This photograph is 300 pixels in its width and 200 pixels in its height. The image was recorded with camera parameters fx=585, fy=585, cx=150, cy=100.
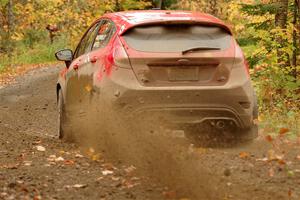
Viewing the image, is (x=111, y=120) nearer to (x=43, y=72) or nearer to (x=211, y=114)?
(x=211, y=114)

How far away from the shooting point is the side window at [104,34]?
7488 millimetres

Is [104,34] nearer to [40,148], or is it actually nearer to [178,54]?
[178,54]

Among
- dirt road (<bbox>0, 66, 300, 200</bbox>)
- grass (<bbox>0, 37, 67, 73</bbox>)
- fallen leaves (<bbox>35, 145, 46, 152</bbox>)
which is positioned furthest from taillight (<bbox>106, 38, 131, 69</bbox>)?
grass (<bbox>0, 37, 67, 73</bbox>)

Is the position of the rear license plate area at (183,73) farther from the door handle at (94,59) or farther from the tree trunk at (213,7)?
the tree trunk at (213,7)

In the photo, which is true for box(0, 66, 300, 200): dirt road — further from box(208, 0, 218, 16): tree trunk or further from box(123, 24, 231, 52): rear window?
box(208, 0, 218, 16): tree trunk

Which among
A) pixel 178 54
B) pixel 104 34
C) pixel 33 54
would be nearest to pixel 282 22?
pixel 104 34

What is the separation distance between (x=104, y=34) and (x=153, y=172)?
2.36 metres

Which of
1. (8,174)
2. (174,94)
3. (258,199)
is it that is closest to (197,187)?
(258,199)

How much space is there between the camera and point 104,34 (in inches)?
307

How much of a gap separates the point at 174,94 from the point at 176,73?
0.82ft

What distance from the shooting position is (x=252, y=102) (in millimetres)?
7281

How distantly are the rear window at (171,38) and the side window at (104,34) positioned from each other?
0.47 meters

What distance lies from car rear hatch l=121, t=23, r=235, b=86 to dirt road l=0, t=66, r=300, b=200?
2.79 feet

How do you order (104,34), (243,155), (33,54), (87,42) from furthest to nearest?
(33,54)
(87,42)
(104,34)
(243,155)
